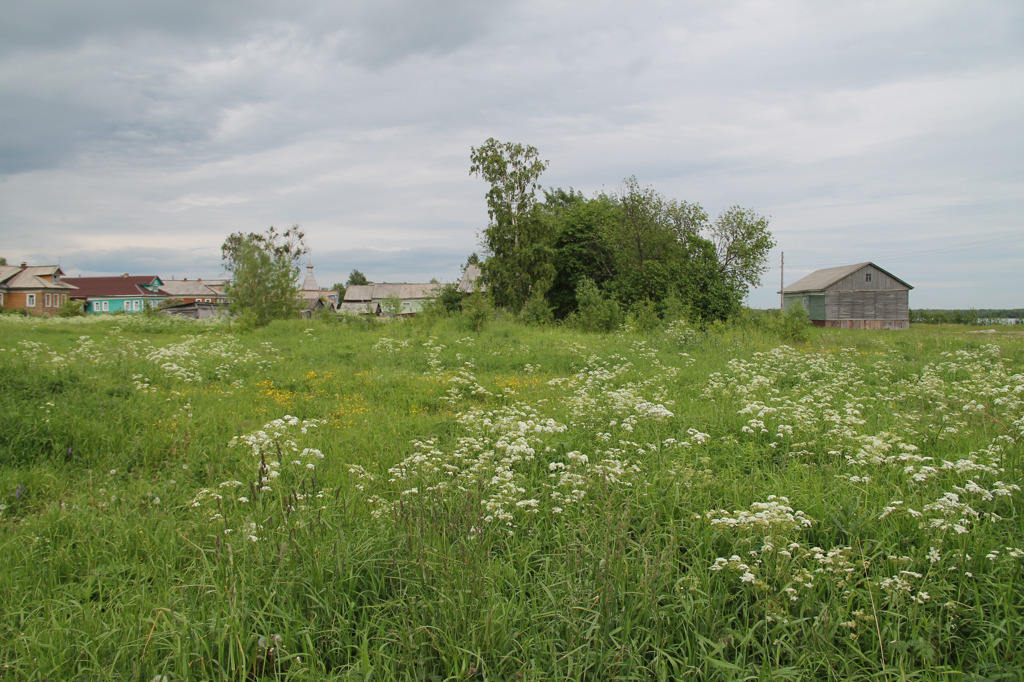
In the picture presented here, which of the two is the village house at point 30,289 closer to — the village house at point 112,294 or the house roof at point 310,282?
the village house at point 112,294

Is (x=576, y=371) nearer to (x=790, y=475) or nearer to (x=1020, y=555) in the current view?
(x=790, y=475)

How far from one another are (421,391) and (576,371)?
4.13 metres

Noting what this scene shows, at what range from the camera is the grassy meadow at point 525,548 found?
2.56 m

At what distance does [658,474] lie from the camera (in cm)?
452

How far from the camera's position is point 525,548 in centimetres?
357

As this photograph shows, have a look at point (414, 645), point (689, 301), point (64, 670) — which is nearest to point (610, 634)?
point (414, 645)

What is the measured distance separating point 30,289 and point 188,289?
27.2m

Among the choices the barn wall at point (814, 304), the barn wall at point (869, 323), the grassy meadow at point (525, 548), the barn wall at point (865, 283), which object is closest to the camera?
the grassy meadow at point (525, 548)

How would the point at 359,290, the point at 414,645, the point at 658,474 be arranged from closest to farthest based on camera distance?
the point at 414,645, the point at 658,474, the point at 359,290

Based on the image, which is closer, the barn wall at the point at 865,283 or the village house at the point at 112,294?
the barn wall at the point at 865,283

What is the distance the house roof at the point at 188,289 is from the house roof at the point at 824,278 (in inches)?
3096

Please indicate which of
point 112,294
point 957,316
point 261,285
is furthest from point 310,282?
point 957,316

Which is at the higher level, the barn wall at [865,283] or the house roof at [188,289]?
the house roof at [188,289]

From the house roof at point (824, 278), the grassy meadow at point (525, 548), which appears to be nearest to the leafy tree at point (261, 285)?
the grassy meadow at point (525, 548)
